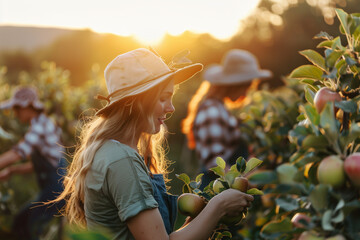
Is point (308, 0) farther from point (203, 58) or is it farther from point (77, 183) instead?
point (77, 183)

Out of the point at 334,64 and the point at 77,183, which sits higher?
the point at 334,64

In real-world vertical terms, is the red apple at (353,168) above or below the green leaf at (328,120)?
below

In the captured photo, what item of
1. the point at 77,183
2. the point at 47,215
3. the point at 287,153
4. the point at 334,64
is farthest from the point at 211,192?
the point at 47,215

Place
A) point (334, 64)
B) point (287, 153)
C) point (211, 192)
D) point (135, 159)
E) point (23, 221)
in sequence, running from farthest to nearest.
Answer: point (23, 221)
point (287, 153)
point (211, 192)
point (135, 159)
point (334, 64)

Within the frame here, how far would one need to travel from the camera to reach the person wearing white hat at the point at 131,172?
61.3 inches

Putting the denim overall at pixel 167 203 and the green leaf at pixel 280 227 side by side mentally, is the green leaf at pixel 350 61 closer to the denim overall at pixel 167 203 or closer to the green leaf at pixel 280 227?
the green leaf at pixel 280 227

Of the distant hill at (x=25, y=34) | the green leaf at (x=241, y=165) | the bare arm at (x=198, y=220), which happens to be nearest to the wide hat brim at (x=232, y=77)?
the green leaf at (x=241, y=165)

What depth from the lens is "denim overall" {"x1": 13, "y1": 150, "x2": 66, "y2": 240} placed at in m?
4.62

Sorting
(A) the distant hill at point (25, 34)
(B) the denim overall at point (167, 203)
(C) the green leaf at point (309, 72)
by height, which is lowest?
(B) the denim overall at point (167, 203)

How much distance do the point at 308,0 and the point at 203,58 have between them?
9013 millimetres

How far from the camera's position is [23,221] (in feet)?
15.2

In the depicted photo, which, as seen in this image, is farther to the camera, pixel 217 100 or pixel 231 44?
pixel 231 44

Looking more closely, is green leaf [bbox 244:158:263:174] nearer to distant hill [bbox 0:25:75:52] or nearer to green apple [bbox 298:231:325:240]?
Answer: green apple [bbox 298:231:325:240]

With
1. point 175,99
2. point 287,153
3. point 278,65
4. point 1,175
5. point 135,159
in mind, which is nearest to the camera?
point 135,159
